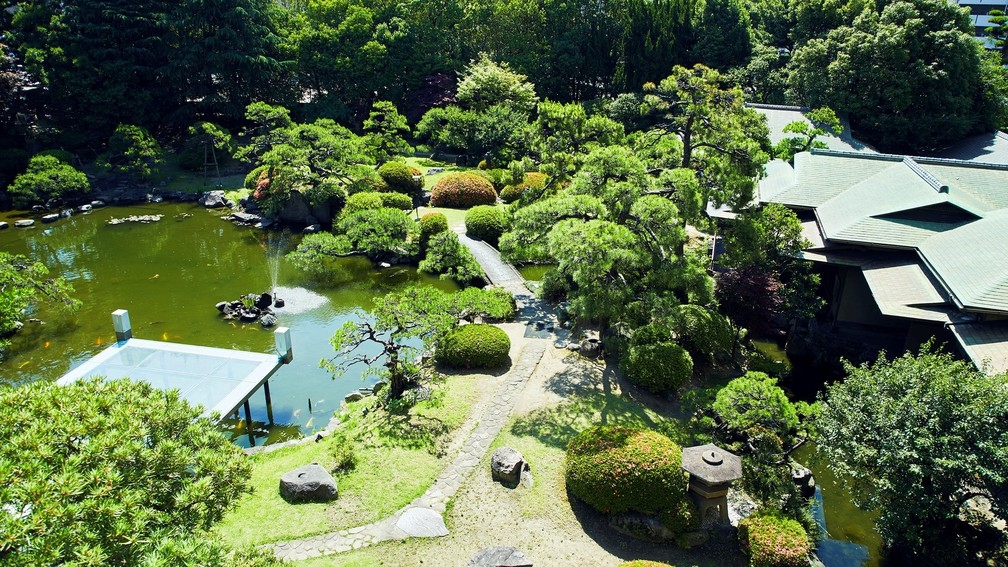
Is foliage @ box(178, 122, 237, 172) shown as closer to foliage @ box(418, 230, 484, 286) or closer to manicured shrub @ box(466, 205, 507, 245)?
manicured shrub @ box(466, 205, 507, 245)

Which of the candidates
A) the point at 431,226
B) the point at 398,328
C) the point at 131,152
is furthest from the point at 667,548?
the point at 131,152

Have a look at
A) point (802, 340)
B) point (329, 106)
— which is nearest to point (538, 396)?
point (802, 340)

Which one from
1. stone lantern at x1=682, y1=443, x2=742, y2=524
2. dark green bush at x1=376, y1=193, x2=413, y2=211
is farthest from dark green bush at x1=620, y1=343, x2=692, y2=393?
dark green bush at x1=376, y1=193, x2=413, y2=211

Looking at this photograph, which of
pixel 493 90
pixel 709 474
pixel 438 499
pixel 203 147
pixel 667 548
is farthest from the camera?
pixel 493 90

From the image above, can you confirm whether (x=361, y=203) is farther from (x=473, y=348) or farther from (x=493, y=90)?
(x=493, y=90)

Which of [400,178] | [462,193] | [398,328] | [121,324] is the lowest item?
[121,324]

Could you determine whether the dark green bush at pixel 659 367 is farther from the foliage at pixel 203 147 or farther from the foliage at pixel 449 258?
the foliage at pixel 203 147
